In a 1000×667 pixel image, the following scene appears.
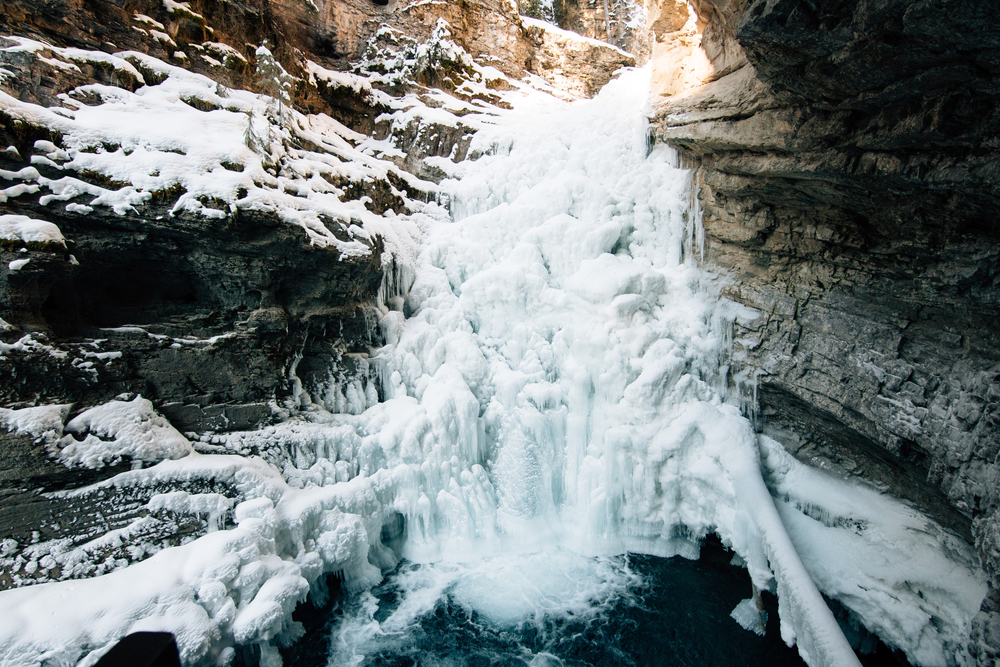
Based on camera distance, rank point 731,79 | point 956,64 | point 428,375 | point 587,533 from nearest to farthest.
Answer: point 956,64 → point 731,79 → point 587,533 → point 428,375

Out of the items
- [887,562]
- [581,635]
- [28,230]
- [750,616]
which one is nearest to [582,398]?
[581,635]

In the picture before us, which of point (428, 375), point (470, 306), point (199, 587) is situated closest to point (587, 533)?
point (428, 375)

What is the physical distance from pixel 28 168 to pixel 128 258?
4.39 feet

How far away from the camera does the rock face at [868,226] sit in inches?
132

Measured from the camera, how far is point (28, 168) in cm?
511

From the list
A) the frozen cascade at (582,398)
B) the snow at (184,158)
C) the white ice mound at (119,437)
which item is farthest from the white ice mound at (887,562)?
the white ice mound at (119,437)

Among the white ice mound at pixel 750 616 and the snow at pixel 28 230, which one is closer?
the snow at pixel 28 230

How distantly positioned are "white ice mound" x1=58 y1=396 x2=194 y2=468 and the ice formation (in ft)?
0.08

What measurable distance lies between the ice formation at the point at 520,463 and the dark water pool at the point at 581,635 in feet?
0.87

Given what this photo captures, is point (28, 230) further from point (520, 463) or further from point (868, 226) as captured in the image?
point (868, 226)

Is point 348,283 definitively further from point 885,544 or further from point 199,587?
point 885,544

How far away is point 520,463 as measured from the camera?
7.14 meters

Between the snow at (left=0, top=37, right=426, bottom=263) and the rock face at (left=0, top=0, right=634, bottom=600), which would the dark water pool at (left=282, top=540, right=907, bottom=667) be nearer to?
the rock face at (left=0, top=0, right=634, bottom=600)

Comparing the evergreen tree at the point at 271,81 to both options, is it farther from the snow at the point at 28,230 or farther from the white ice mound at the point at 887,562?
the white ice mound at the point at 887,562
